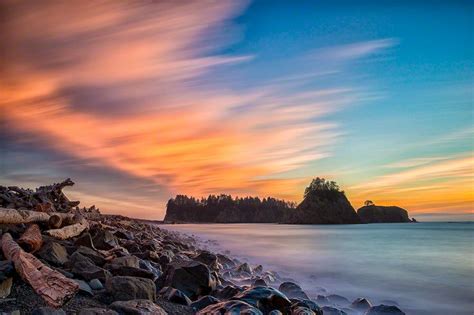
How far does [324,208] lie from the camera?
88.0 meters

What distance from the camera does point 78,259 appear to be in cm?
445

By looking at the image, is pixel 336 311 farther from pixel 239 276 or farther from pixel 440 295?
pixel 440 295

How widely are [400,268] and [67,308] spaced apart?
1219 cm

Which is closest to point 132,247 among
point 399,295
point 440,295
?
point 399,295

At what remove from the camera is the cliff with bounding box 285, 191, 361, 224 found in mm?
88000

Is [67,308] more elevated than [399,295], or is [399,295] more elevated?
[67,308]

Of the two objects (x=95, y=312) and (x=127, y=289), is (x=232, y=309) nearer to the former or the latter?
(x=127, y=289)

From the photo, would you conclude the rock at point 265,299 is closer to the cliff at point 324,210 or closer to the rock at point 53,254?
the rock at point 53,254

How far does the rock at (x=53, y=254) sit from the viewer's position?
174 inches

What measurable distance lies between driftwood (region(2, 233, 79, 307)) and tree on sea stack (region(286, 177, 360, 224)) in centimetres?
8712

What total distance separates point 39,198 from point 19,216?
3193 millimetres

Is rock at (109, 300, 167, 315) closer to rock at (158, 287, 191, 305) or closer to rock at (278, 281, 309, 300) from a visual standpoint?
rock at (158, 287, 191, 305)

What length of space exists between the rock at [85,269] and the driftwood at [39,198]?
2901 millimetres

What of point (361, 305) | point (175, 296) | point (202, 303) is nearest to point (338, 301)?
point (361, 305)
